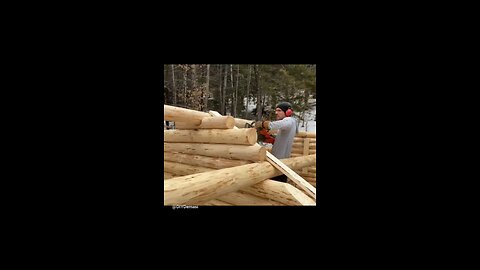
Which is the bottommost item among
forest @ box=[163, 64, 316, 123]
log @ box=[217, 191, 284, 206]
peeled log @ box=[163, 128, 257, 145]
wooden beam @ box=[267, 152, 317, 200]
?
log @ box=[217, 191, 284, 206]

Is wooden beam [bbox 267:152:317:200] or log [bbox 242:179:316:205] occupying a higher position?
wooden beam [bbox 267:152:317:200]

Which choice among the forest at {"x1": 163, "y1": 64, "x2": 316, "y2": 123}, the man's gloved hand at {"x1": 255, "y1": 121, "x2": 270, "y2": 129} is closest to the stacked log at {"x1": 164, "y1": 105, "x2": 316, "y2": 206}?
the man's gloved hand at {"x1": 255, "y1": 121, "x2": 270, "y2": 129}

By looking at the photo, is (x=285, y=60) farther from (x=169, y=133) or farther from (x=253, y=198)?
(x=169, y=133)

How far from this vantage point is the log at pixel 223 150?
3953 mm

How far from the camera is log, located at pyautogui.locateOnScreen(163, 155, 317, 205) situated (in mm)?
2264

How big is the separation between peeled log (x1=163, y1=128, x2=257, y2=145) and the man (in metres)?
1.42

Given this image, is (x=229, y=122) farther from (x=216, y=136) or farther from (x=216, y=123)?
(x=216, y=136)

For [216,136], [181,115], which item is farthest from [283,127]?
[181,115]

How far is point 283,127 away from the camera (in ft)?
17.6

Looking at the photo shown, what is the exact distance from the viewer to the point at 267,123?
5648 millimetres

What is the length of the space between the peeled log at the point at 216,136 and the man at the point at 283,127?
1417mm

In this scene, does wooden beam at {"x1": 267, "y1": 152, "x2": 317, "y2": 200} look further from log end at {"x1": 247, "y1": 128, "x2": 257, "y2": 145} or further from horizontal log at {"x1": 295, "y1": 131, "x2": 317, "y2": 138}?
horizontal log at {"x1": 295, "y1": 131, "x2": 317, "y2": 138}


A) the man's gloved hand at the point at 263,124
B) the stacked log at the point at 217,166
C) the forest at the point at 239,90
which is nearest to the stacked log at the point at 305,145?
the forest at the point at 239,90
